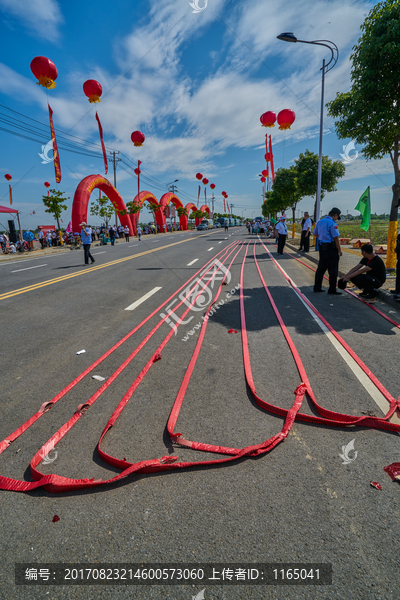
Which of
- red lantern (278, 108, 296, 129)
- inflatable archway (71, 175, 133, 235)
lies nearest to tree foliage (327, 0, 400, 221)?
red lantern (278, 108, 296, 129)

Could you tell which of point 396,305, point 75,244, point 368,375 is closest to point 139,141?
point 75,244

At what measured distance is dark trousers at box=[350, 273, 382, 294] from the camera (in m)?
7.07

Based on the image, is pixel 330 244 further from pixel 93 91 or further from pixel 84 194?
pixel 84 194

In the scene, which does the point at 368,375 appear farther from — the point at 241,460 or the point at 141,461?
the point at 141,461

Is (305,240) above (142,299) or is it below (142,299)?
above

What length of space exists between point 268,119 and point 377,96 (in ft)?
29.1

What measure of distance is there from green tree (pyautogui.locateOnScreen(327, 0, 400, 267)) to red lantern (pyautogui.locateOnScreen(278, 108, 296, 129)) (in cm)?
465

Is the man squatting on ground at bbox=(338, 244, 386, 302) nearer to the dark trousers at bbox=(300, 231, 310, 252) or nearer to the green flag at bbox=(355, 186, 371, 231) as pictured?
the green flag at bbox=(355, 186, 371, 231)

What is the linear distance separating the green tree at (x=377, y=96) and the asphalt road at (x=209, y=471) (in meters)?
6.62

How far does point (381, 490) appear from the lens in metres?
2.18

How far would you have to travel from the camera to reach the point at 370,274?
23.7ft

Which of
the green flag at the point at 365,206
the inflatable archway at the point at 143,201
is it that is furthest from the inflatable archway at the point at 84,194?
the green flag at the point at 365,206

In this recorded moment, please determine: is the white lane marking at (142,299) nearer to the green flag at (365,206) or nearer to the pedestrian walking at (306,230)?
the green flag at (365,206)

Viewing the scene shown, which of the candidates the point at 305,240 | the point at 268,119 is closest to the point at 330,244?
the point at 305,240
